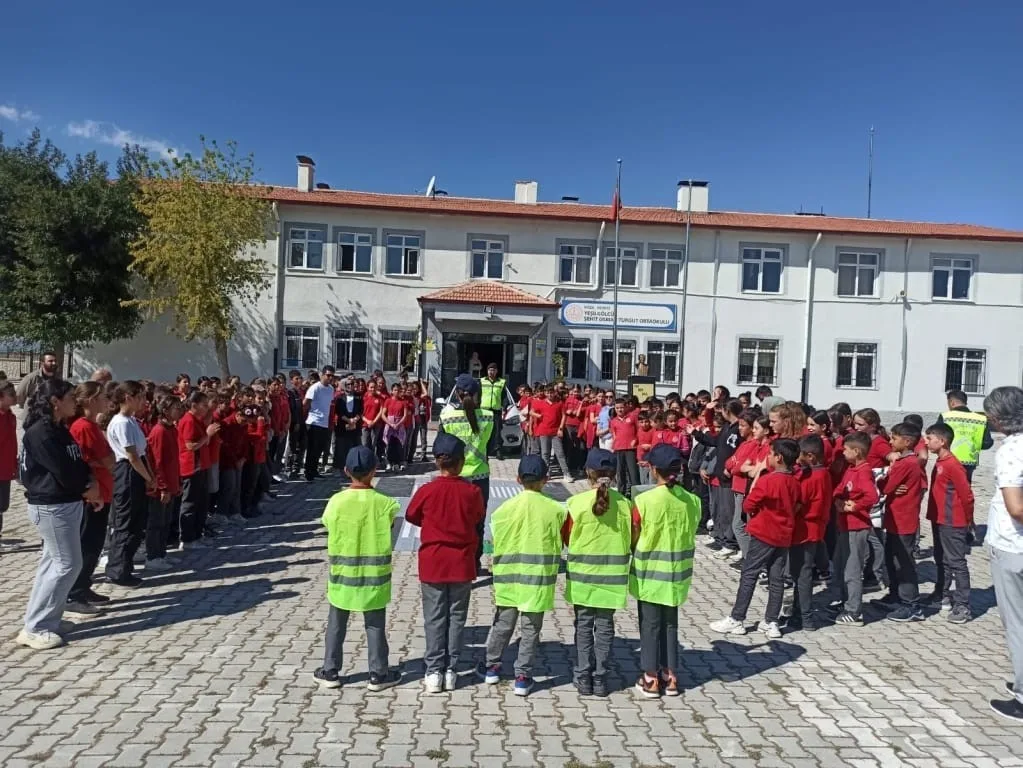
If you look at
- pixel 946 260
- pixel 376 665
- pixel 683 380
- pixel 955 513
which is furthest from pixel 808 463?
pixel 946 260

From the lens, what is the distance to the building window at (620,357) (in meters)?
25.6

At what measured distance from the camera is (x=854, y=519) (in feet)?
20.4

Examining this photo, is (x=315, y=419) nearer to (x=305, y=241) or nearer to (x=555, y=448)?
(x=555, y=448)

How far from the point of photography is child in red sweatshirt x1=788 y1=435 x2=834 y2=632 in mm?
5863

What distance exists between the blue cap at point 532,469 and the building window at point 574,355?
2068 cm

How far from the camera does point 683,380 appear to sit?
25453 millimetres

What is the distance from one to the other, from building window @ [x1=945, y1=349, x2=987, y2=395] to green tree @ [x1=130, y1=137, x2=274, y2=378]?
79.6 ft

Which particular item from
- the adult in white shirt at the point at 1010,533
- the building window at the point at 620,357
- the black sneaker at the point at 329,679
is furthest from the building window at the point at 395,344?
the adult in white shirt at the point at 1010,533

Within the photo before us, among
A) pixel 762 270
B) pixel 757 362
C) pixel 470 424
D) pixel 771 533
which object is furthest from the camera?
pixel 762 270

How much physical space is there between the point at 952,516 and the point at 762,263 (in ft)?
68.9

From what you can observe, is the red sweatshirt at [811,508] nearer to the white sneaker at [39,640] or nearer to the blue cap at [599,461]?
the blue cap at [599,461]

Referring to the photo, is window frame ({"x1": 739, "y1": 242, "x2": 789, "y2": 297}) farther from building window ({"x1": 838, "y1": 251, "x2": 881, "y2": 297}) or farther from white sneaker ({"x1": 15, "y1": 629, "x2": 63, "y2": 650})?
white sneaker ({"x1": 15, "y1": 629, "x2": 63, "y2": 650})

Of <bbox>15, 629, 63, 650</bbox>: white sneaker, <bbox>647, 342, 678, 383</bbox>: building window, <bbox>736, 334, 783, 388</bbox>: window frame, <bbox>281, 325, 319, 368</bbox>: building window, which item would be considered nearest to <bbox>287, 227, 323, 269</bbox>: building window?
<bbox>281, 325, 319, 368</bbox>: building window

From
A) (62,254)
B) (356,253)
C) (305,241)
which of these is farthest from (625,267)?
(62,254)
